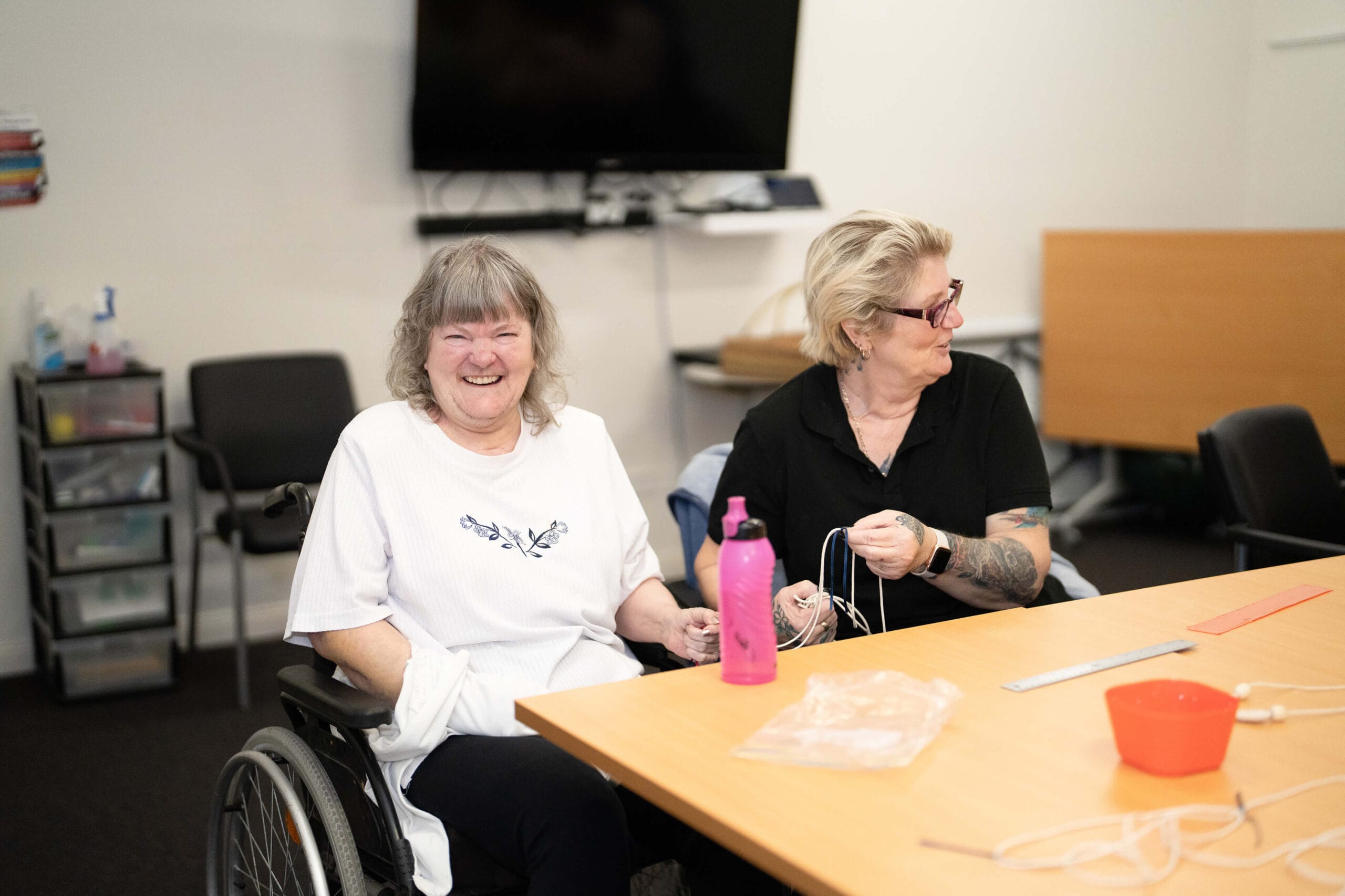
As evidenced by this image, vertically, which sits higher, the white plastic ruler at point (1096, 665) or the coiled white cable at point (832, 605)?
the white plastic ruler at point (1096, 665)

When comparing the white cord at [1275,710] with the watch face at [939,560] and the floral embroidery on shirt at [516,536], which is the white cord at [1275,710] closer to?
the watch face at [939,560]

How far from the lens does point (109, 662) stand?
349 centimetres

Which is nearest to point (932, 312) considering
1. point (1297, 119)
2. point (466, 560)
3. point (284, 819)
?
point (466, 560)

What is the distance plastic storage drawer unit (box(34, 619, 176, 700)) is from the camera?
134 inches

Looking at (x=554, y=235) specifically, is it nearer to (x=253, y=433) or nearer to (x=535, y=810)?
(x=253, y=433)

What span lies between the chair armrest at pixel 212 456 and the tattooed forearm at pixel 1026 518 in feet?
7.08

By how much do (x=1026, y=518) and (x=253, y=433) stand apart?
2429 millimetres

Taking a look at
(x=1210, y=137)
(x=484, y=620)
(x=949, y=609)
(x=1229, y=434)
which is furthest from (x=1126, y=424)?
(x=484, y=620)

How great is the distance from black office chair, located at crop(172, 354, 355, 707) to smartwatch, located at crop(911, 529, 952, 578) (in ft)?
6.90

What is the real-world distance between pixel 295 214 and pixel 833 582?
256 cm

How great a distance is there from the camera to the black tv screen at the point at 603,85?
151 inches

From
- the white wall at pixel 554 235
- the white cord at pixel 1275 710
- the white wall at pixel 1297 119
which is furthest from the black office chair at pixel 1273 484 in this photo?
the white wall at pixel 1297 119

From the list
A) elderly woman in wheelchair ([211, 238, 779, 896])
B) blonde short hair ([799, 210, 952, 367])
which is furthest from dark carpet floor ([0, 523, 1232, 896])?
blonde short hair ([799, 210, 952, 367])

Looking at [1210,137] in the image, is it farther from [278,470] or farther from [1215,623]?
[1215,623]
